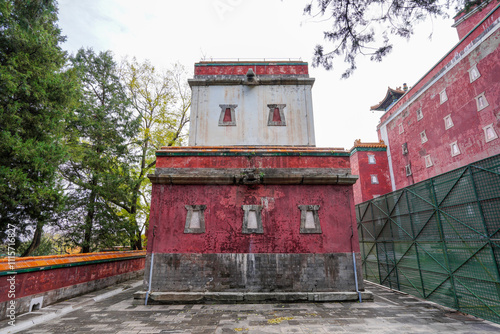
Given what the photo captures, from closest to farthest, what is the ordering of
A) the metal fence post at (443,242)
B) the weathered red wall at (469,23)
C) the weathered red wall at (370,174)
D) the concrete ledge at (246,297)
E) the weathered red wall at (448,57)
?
1. the metal fence post at (443,242)
2. the concrete ledge at (246,297)
3. the weathered red wall at (448,57)
4. the weathered red wall at (469,23)
5. the weathered red wall at (370,174)

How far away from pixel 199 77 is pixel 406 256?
1335 centimetres

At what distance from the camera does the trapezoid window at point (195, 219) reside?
30.6ft

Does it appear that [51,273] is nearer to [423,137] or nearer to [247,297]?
[247,297]

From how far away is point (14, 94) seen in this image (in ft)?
31.9

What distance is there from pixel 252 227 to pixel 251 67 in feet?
31.2

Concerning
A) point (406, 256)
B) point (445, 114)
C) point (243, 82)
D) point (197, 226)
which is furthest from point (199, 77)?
point (445, 114)

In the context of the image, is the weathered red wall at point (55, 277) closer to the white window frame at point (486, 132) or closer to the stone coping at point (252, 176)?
the stone coping at point (252, 176)

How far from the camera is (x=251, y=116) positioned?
1339 centimetres

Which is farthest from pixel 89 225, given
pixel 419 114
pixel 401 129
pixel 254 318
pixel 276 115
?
pixel 401 129

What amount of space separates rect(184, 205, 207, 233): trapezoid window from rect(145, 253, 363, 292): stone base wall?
0.94m

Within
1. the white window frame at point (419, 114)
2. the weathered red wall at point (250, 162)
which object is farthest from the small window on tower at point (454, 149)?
the weathered red wall at point (250, 162)

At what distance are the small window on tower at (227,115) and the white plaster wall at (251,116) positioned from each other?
174mm

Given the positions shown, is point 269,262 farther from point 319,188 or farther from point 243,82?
point 243,82

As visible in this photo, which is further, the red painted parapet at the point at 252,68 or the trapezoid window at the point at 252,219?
the red painted parapet at the point at 252,68
